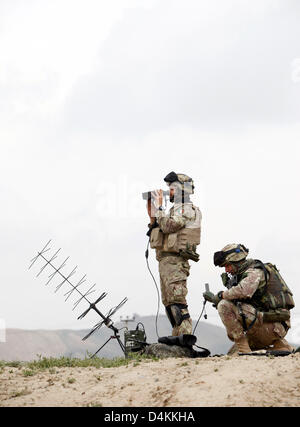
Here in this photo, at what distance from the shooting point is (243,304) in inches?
329

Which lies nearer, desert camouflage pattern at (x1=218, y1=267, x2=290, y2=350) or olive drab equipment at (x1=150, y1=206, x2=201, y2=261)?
desert camouflage pattern at (x1=218, y1=267, x2=290, y2=350)

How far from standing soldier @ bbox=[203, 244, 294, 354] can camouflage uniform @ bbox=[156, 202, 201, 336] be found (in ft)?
3.10

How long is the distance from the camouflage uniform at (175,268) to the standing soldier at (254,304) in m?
0.94

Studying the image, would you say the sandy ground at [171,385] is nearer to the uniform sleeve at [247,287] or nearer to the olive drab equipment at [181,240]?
the uniform sleeve at [247,287]

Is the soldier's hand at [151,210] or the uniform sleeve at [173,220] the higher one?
the soldier's hand at [151,210]

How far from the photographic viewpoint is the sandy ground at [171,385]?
18.2ft

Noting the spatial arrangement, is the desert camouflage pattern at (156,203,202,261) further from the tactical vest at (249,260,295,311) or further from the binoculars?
the tactical vest at (249,260,295,311)

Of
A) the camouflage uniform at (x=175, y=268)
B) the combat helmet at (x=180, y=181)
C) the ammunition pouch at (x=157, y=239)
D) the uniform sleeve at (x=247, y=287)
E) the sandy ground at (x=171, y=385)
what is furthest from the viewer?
the combat helmet at (x=180, y=181)

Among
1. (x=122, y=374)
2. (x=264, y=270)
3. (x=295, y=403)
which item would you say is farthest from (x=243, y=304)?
(x=295, y=403)

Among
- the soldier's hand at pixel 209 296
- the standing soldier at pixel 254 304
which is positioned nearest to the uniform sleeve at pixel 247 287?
the standing soldier at pixel 254 304

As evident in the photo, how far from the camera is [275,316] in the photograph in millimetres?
8359

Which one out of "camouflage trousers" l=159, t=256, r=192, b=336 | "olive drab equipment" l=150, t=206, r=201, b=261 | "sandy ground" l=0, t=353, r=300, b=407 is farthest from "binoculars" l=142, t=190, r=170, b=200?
"sandy ground" l=0, t=353, r=300, b=407

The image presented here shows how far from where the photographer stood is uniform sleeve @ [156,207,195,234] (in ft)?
31.8

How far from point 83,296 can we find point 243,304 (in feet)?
11.2
